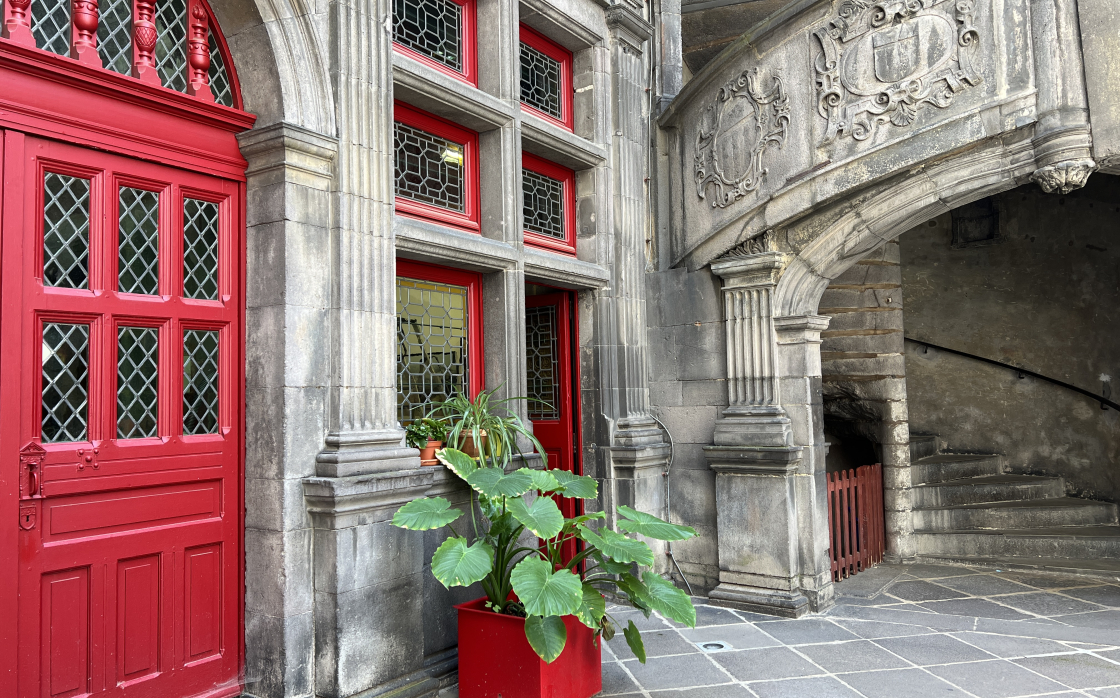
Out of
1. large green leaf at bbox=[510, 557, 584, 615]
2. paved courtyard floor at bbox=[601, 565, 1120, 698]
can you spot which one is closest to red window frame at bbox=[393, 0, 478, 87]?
large green leaf at bbox=[510, 557, 584, 615]

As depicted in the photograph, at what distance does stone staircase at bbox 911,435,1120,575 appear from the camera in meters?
6.46

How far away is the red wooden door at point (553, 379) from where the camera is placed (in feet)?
17.6

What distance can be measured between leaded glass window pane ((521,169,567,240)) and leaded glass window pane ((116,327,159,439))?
2.52 metres

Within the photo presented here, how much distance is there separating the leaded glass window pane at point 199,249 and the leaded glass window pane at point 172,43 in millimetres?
511

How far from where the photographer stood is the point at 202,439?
326cm

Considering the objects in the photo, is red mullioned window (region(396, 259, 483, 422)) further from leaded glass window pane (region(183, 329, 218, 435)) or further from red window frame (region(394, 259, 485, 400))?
leaded glass window pane (region(183, 329, 218, 435))

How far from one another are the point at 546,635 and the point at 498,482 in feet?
2.17

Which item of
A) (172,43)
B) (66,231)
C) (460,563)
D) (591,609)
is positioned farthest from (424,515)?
(172,43)

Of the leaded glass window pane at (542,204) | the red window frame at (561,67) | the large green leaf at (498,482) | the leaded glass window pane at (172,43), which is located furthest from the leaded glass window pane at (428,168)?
the large green leaf at (498,482)

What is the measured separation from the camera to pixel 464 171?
4.54m

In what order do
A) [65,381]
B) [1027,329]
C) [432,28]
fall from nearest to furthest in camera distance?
1. [65,381]
2. [432,28]
3. [1027,329]

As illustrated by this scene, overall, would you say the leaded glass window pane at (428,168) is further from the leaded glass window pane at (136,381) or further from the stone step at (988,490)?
the stone step at (988,490)

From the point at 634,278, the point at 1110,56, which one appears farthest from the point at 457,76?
the point at 1110,56

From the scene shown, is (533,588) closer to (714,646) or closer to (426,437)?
(426,437)
